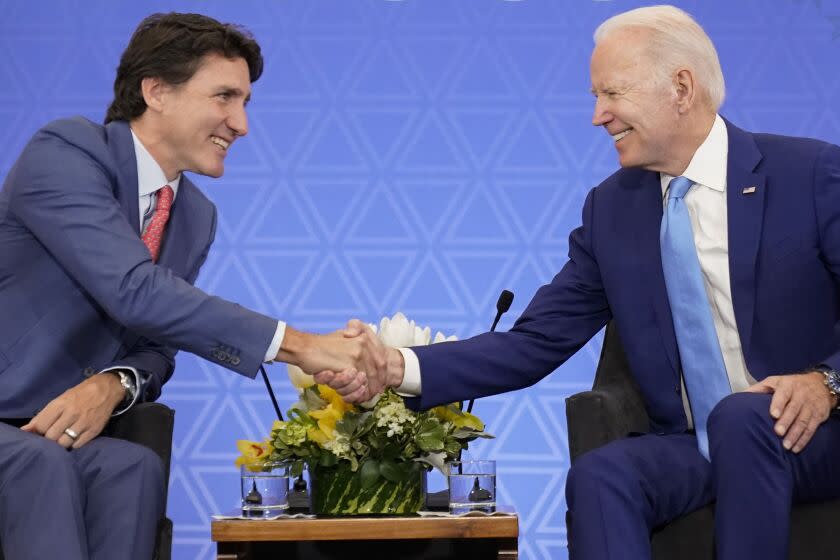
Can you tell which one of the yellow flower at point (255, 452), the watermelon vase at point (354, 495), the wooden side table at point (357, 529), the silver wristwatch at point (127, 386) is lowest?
the wooden side table at point (357, 529)

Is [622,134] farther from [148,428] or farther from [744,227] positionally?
[148,428]

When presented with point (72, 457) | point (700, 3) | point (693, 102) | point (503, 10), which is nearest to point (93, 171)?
point (72, 457)

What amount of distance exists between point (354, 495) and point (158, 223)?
74 cm

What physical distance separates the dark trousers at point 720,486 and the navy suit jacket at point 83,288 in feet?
2.26

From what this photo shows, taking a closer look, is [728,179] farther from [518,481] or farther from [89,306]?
[518,481]

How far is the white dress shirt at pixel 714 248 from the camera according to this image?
2305mm

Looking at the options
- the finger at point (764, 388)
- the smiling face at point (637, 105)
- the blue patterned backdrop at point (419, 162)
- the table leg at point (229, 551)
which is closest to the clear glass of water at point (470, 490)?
the table leg at point (229, 551)

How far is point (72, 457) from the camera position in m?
2.12

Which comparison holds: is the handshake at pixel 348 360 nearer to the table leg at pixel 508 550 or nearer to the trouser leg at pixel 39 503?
the table leg at pixel 508 550

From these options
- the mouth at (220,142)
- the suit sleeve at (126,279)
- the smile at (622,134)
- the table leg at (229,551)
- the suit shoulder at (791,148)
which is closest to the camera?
the table leg at (229,551)

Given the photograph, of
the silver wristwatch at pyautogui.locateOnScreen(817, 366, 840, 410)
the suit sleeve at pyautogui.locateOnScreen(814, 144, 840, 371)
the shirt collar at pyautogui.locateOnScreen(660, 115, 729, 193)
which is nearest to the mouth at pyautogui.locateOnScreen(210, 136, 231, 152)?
the shirt collar at pyautogui.locateOnScreen(660, 115, 729, 193)

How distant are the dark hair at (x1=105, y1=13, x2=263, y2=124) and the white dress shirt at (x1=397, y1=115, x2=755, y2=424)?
0.81 metres

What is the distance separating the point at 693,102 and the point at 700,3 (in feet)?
4.86

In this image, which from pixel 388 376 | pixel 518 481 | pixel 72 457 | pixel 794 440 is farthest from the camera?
pixel 518 481
